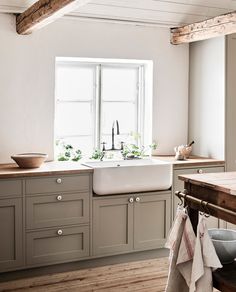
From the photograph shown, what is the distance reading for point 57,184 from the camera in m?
3.89

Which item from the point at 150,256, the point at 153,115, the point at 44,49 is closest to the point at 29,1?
the point at 44,49

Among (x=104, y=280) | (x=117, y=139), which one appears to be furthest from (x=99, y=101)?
(x=104, y=280)

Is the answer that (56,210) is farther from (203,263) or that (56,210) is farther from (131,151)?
(203,263)

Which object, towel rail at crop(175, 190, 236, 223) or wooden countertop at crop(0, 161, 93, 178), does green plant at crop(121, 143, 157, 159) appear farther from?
towel rail at crop(175, 190, 236, 223)

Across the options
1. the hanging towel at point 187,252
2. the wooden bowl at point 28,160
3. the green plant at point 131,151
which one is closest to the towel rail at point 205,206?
the hanging towel at point 187,252

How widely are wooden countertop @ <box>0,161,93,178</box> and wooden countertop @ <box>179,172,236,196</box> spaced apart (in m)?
1.37

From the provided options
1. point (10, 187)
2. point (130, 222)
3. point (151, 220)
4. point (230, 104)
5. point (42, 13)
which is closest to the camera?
point (42, 13)

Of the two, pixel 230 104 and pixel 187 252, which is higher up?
pixel 230 104

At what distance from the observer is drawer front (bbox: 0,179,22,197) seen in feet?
12.1

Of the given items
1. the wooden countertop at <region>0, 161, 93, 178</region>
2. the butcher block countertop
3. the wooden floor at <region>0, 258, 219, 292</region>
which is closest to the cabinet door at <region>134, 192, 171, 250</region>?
the wooden floor at <region>0, 258, 219, 292</region>

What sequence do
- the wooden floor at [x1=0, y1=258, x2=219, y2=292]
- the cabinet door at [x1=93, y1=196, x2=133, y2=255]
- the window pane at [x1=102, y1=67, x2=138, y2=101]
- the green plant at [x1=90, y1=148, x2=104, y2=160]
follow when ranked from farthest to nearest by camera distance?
1. the window pane at [x1=102, y1=67, x2=138, y2=101]
2. the green plant at [x1=90, y1=148, x2=104, y2=160]
3. the cabinet door at [x1=93, y1=196, x2=133, y2=255]
4. the wooden floor at [x1=0, y1=258, x2=219, y2=292]

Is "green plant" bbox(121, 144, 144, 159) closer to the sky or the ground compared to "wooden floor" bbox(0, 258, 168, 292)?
closer to the sky

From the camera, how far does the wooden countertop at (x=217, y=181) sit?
244 centimetres

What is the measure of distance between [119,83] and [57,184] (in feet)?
5.35
